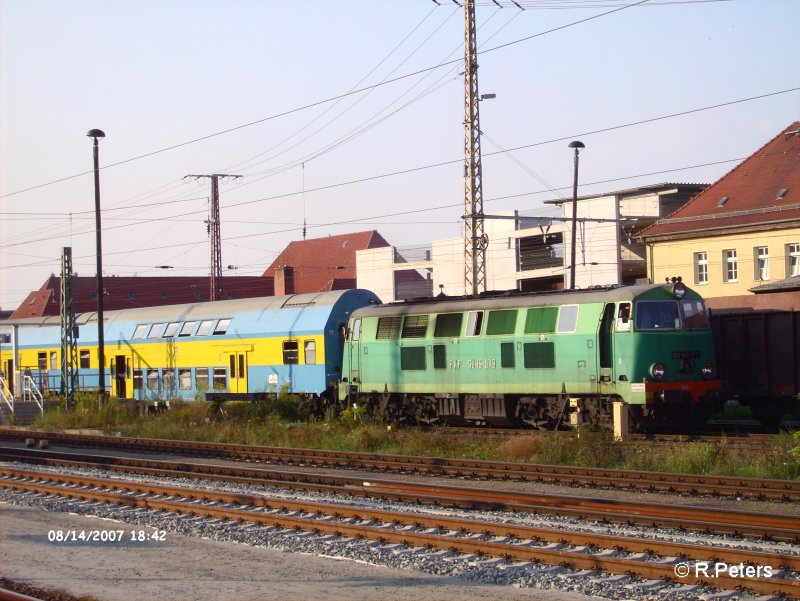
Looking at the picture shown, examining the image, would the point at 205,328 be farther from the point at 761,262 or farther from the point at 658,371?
the point at 761,262

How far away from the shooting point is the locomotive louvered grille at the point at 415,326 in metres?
25.3

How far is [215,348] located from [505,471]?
1749 centimetres

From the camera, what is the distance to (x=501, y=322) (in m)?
23.5

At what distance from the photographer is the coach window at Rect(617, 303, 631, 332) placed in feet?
68.8

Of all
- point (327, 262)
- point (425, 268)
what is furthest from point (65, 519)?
point (327, 262)

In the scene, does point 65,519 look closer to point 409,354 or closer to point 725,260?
point 409,354

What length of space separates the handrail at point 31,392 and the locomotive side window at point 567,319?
2000 cm

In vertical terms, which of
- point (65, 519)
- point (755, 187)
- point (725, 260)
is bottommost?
point (65, 519)

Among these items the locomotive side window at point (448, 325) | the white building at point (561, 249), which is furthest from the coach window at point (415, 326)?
the white building at point (561, 249)

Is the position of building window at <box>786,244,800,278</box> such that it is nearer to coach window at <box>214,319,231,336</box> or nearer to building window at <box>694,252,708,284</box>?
building window at <box>694,252,708,284</box>

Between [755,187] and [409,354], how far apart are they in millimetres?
25190

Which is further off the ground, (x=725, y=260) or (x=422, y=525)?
(x=725, y=260)

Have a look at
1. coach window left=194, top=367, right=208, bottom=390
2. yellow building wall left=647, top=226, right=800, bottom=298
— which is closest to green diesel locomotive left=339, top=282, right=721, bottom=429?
coach window left=194, top=367, right=208, bottom=390

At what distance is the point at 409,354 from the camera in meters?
25.6
